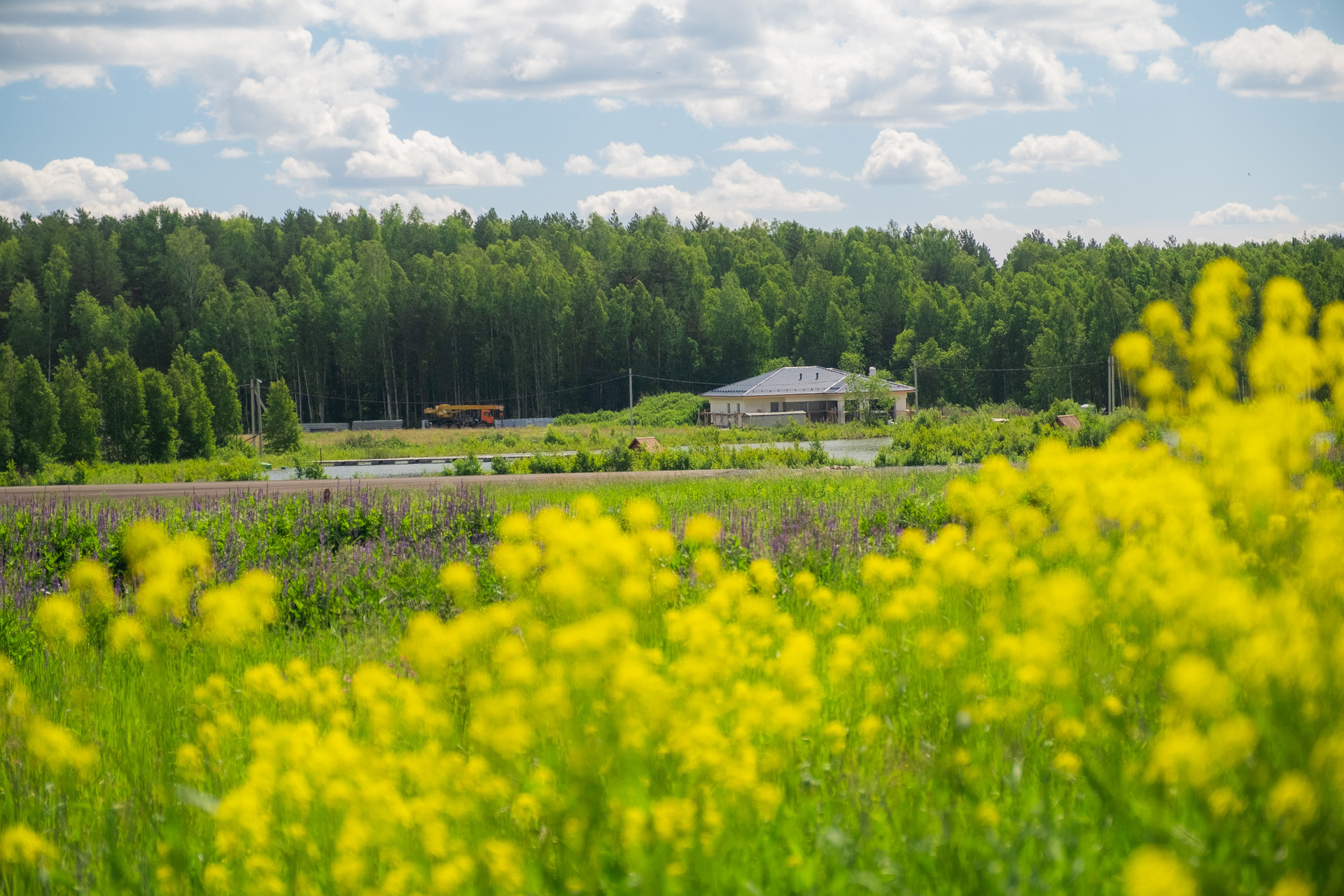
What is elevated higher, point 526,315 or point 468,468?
point 526,315

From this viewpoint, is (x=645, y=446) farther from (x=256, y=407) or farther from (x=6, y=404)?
(x=256, y=407)

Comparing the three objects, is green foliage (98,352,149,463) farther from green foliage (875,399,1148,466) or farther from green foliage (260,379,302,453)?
green foliage (875,399,1148,466)

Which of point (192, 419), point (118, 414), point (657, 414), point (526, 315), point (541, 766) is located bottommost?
point (541, 766)

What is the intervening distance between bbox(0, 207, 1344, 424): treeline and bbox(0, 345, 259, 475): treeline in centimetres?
2691

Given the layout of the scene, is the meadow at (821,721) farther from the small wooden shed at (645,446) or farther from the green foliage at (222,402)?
the green foliage at (222,402)

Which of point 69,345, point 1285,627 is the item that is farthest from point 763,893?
point 69,345

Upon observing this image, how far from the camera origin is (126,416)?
1639 inches

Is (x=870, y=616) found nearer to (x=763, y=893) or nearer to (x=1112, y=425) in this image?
(x=763, y=893)

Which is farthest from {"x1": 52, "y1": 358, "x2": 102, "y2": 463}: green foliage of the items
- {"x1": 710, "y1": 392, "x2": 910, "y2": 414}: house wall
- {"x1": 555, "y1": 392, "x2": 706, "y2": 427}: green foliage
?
{"x1": 710, "y1": 392, "x2": 910, "y2": 414}: house wall

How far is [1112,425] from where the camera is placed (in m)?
30.3

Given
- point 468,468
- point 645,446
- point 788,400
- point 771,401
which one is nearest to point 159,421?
point 468,468

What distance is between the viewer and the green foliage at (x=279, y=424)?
45844 millimetres

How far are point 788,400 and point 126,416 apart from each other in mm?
39253

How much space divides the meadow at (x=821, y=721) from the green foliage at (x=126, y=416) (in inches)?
1641
